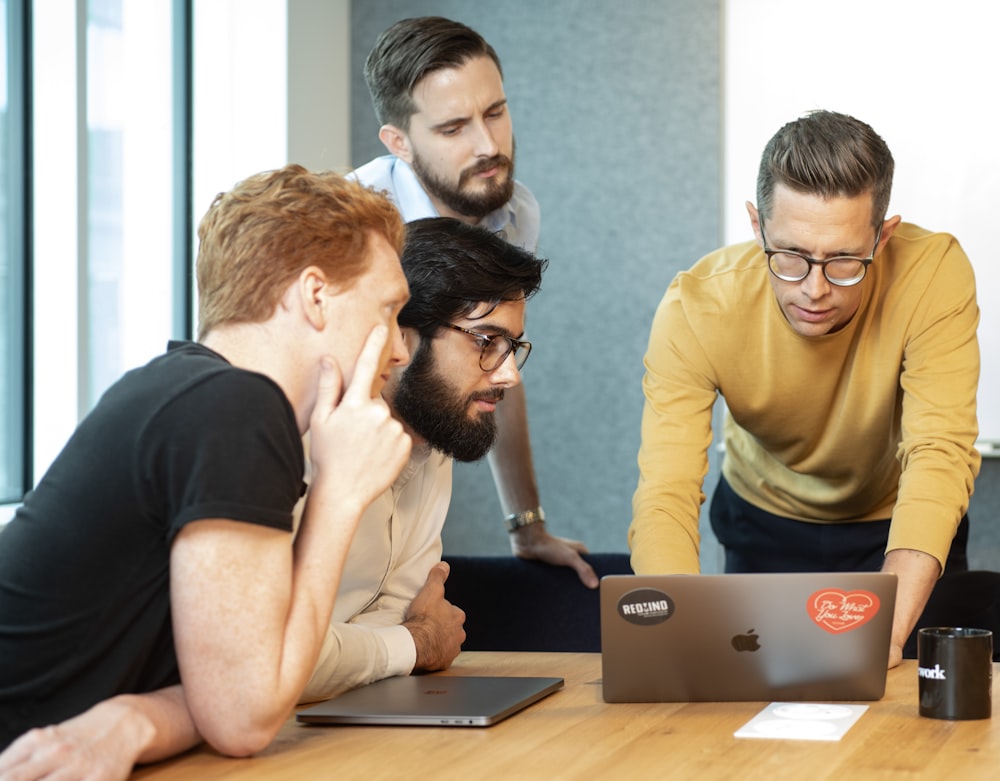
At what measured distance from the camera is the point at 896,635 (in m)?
1.76

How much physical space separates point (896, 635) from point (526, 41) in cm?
299

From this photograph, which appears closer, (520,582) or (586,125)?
(520,582)

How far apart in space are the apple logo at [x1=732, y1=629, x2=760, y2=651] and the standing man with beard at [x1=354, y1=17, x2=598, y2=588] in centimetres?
102

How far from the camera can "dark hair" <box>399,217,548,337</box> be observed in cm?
200

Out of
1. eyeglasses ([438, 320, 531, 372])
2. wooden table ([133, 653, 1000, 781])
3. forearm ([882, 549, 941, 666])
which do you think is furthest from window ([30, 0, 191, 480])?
forearm ([882, 549, 941, 666])

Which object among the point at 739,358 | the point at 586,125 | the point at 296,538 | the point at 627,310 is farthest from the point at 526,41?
the point at 296,538

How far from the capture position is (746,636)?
4.79 ft

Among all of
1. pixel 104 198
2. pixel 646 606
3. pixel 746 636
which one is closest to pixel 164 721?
pixel 646 606

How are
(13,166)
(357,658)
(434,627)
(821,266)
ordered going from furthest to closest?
1. (13,166)
2. (821,266)
3. (434,627)
4. (357,658)

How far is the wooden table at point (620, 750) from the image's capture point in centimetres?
121

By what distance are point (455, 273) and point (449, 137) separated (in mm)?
672

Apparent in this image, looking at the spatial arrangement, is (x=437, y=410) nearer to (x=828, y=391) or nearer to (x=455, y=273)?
(x=455, y=273)

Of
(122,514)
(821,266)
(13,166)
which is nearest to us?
(122,514)

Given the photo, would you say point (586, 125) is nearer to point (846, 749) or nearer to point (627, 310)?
point (627, 310)
